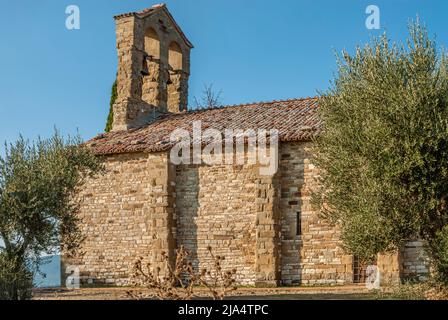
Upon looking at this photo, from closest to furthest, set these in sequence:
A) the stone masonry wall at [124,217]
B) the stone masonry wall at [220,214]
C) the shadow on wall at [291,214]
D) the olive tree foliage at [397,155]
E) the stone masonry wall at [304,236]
Result: the olive tree foliage at [397,155]
the stone masonry wall at [304,236]
the shadow on wall at [291,214]
the stone masonry wall at [220,214]
the stone masonry wall at [124,217]

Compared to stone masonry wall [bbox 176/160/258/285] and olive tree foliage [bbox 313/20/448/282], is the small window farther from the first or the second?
olive tree foliage [bbox 313/20/448/282]

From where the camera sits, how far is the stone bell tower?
2462 cm

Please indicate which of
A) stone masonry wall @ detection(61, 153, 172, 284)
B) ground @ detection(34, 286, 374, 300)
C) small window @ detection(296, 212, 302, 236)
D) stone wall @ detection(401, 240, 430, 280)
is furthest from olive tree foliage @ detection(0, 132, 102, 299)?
stone wall @ detection(401, 240, 430, 280)

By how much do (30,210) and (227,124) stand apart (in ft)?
28.8

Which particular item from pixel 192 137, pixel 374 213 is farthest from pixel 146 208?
pixel 374 213

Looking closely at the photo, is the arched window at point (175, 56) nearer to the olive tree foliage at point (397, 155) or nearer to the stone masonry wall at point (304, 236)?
the stone masonry wall at point (304, 236)

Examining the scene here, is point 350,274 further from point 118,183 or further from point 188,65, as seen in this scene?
point 188,65

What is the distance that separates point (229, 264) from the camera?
19812 mm

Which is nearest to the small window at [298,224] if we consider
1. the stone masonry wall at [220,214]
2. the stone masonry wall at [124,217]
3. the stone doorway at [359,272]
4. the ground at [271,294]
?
the stone masonry wall at [220,214]

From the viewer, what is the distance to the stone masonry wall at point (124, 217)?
2059 cm

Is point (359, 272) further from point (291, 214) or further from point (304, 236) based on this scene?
point (291, 214)

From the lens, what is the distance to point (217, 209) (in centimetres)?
2023

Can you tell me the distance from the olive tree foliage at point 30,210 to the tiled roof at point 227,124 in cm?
531

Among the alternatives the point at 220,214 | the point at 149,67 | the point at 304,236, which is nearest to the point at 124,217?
the point at 220,214
